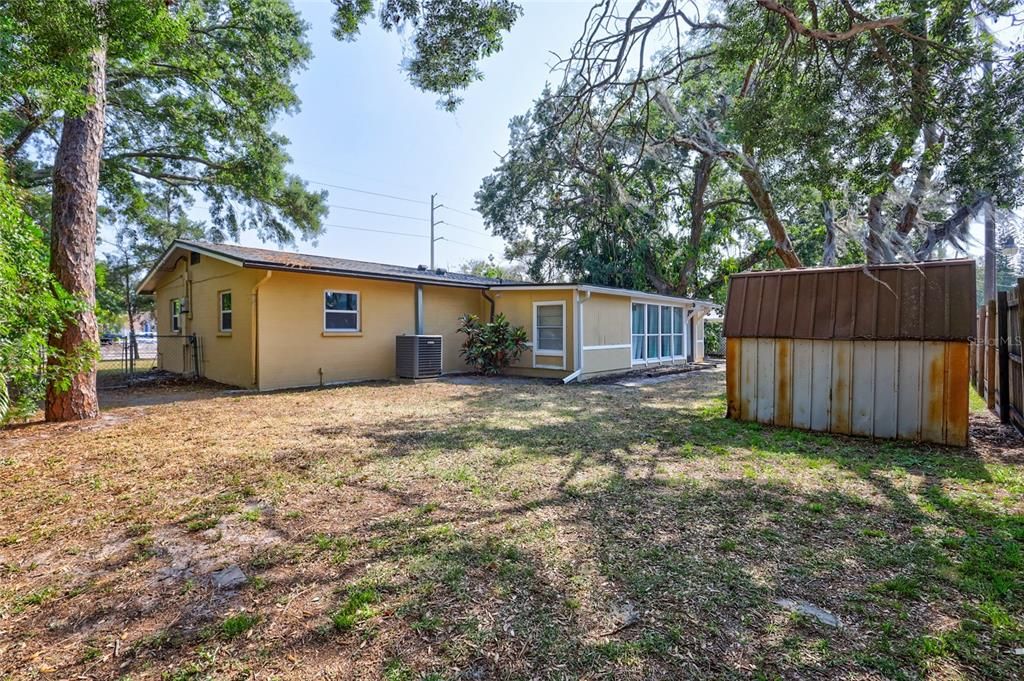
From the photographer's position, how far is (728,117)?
728 cm

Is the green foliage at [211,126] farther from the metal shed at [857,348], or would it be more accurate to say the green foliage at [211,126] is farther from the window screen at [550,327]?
the metal shed at [857,348]

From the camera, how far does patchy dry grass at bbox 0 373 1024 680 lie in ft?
6.23

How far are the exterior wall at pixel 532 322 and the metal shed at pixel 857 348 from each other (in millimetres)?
5061

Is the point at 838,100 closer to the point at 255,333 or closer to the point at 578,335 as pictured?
the point at 578,335

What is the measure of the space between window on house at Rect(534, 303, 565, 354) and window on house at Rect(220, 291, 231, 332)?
7.24m

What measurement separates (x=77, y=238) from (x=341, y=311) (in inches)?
195

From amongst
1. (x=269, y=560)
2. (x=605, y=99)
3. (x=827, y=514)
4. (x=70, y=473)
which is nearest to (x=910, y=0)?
(x=605, y=99)

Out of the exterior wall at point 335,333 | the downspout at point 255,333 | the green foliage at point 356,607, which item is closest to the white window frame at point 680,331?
the exterior wall at point 335,333

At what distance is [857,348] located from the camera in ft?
18.1

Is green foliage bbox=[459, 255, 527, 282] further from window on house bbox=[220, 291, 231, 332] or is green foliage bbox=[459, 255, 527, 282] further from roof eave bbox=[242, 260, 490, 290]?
window on house bbox=[220, 291, 231, 332]

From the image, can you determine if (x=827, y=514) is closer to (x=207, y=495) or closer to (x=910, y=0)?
(x=207, y=495)

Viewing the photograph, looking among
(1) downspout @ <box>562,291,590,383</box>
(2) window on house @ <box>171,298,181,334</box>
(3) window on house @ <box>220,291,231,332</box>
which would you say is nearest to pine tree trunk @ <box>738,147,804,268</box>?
→ (1) downspout @ <box>562,291,590,383</box>

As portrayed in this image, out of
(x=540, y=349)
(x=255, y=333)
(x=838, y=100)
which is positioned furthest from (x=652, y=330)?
(x=255, y=333)

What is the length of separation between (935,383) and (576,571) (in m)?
4.97
